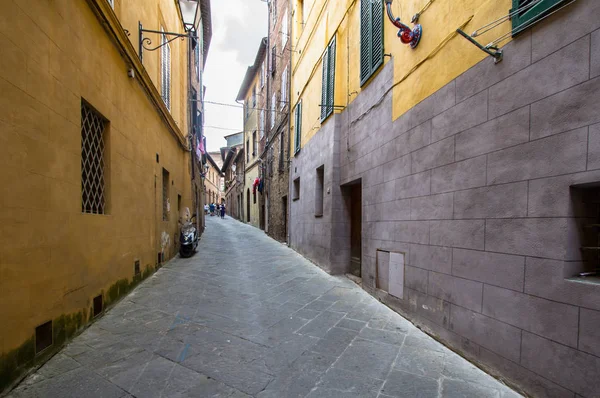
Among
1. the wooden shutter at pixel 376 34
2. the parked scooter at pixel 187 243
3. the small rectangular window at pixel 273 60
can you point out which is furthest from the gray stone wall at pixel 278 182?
the wooden shutter at pixel 376 34

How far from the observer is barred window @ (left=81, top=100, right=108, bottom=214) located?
12.2 feet

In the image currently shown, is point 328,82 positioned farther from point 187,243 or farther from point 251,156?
point 251,156

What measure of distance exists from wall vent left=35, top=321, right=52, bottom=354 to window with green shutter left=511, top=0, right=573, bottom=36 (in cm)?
455

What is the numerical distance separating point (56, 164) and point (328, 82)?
5.90 m

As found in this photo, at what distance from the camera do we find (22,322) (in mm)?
A: 2467

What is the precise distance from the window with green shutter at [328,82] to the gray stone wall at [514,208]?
10.9 ft

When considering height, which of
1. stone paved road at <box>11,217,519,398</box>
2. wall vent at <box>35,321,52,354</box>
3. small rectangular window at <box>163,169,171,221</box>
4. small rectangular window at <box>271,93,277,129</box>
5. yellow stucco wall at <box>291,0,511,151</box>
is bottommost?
stone paved road at <box>11,217,519,398</box>

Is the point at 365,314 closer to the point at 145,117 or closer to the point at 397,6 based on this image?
the point at 397,6

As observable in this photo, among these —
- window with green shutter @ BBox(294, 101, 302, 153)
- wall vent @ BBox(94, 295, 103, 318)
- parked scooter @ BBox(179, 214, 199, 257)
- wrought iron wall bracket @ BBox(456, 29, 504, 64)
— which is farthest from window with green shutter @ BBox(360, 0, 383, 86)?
parked scooter @ BBox(179, 214, 199, 257)

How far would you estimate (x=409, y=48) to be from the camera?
4156 millimetres

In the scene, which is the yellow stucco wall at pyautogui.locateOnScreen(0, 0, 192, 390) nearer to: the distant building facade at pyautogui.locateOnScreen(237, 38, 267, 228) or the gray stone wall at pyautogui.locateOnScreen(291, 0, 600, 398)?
the gray stone wall at pyautogui.locateOnScreen(291, 0, 600, 398)

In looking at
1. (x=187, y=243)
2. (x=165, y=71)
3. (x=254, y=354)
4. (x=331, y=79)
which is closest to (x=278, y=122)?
(x=165, y=71)

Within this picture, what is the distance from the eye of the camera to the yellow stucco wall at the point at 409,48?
3023 millimetres

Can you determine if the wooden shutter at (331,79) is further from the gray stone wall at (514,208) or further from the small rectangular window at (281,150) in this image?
the small rectangular window at (281,150)
